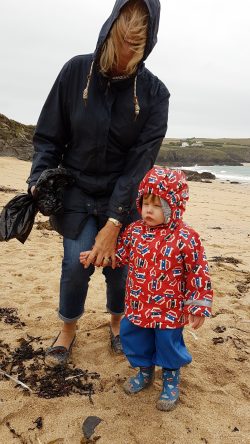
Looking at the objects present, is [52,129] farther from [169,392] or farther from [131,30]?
[169,392]

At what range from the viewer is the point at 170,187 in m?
2.54

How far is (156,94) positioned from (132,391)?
2.04 meters

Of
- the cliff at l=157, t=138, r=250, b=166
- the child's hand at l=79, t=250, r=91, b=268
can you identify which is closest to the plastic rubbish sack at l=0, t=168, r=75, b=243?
the child's hand at l=79, t=250, r=91, b=268

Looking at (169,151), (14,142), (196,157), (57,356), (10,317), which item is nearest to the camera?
(57,356)

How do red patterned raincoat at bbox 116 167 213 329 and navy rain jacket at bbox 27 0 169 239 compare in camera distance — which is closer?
red patterned raincoat at bbox 116 167 213 329

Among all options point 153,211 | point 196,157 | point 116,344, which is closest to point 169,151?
point 196,157

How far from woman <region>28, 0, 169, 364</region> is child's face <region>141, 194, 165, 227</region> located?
27cm

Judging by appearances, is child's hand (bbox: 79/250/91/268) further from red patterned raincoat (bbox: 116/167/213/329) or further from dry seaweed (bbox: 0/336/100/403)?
dry seaweed (bbox: 0/336/100/403)

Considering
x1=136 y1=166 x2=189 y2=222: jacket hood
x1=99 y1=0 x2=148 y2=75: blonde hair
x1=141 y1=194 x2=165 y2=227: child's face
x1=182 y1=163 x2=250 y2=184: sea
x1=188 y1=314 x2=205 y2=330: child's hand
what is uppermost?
x1=99 y1=0 x2=148 y2=75: blonde hair

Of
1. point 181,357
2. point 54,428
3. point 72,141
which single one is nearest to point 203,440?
point 181,357

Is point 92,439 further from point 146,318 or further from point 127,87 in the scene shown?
point 127,87

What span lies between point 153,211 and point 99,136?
2.18 feet

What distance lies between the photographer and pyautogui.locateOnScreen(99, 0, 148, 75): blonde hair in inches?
99.4

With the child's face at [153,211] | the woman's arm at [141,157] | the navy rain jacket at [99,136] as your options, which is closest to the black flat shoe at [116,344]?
the navy rain jacket at [99,136]
